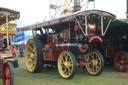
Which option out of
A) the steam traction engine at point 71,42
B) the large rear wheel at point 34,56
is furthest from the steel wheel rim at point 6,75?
the large rear wheel at point 34,56

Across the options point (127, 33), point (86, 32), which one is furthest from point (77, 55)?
point (127, 33)

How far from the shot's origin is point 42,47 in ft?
21.4

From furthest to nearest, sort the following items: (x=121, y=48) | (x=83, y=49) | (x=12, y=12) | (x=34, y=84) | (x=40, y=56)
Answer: (x=121, y=48), (x=40, y=56), (x=83, y=49), (x=34, y=84), (x=12, y=12)

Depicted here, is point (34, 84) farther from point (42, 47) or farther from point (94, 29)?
point (94, 29)

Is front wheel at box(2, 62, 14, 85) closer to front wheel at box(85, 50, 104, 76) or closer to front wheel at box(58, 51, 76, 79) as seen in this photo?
front wheel at box(58, 51, 76, 79)

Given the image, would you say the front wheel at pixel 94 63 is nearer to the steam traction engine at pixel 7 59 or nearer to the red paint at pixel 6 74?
the steam traction engine at pixel 7 59

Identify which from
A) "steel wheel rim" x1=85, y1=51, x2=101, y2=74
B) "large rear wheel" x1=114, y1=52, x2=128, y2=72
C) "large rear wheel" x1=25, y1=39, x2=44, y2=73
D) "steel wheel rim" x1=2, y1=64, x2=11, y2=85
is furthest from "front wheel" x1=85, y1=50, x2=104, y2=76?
"steel wheel rim" x1=2, y1=64, x2=11, y2=85

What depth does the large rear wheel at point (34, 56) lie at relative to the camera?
6312mm

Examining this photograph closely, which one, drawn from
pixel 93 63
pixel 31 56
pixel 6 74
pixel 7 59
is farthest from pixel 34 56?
pixel 6 74

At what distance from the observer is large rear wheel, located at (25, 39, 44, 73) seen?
6312 millimetres

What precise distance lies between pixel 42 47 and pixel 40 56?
398 millimetres

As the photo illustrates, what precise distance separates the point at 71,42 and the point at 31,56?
82.7 inches

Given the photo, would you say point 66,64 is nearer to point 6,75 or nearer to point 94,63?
point 94,63

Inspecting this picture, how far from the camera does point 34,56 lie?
263 inches
